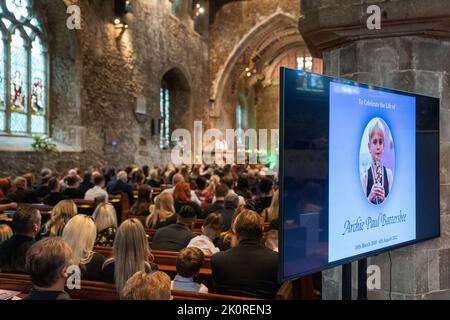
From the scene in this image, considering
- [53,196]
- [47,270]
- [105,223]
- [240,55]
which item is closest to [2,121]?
[53,196]

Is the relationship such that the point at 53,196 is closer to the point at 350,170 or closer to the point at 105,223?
the point at 105,223

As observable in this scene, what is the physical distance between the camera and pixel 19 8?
1067 centimetres

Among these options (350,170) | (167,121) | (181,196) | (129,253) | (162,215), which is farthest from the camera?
(167,121)

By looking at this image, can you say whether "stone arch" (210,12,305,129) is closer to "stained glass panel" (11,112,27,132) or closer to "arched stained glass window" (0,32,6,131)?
"stained glass panel" (11,112,27,132)

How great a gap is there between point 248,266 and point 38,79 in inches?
396

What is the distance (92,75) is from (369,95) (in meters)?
11.0

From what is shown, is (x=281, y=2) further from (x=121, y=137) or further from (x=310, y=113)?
(x=310, y=113)

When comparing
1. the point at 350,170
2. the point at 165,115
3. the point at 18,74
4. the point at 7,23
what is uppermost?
the point at 7,23

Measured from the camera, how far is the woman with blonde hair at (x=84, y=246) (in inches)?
119

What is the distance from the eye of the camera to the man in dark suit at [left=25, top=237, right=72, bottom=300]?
1.89 metres

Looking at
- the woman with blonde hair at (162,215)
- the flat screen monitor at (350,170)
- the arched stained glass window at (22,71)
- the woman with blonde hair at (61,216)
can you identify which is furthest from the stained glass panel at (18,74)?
the flat screen monitor at (350,170)

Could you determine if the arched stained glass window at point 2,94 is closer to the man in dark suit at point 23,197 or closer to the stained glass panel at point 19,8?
the stained glass panel at point 19,8

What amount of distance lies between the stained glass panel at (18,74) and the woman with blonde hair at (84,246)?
328 inches

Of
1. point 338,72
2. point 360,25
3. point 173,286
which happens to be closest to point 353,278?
point 173,286
